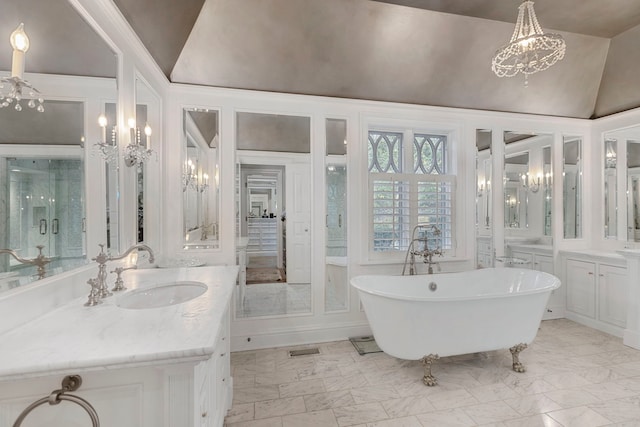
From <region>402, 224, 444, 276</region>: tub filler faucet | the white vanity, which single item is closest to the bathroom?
<region>402, 224, 444, 276</region>: tub filler faucet

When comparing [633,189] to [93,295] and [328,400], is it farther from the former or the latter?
[93,295]

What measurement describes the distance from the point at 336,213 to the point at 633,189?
3340 millimetres

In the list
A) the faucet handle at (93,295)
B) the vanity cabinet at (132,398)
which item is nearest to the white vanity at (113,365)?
the vanity cabinet at (132,398)

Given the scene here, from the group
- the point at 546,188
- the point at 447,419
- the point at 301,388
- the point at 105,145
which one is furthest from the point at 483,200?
the point at 105,145

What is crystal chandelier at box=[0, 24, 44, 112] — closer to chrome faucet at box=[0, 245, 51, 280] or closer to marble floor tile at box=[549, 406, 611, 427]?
chrome faucet at box=[0, 245, 51, 280]

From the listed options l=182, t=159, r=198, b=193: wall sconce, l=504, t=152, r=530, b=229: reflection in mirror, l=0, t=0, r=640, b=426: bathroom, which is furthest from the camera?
l=504, t=152, r=530, b=229: reflection in mirror

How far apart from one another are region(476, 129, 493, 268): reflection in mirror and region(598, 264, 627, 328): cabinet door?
1084 millimetres

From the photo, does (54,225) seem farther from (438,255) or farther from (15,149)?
(438,255)

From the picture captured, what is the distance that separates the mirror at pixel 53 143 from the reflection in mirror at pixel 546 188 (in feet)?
14.5

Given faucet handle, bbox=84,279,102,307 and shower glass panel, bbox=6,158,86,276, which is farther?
faucet handle, bbox=84,279,102,307

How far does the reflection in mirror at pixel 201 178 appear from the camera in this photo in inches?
108

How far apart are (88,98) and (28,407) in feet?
4.23

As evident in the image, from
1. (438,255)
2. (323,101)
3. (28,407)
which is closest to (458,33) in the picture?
(323,101)

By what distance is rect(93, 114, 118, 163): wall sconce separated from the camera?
4.87 feet
